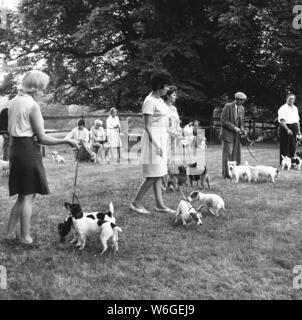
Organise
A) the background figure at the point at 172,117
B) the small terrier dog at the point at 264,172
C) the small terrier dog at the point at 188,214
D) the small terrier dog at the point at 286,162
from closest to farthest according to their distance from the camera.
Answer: the small terrier dog at the point at 188,214
the background figure at the point at 172,117
the small terrier dog at the point at 264,172
the small terrier dog at the point at 286,162

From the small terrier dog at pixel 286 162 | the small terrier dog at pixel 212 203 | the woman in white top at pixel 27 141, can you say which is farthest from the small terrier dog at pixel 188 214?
the small terrier dog at pixel 286 162

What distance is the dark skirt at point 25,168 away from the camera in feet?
16.0

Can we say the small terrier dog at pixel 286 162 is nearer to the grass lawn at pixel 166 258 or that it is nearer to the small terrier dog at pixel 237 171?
the small terrier dog at pixel 237 171

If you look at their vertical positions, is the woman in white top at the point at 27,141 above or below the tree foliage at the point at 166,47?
below

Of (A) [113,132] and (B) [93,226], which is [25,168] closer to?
(B) [93,226]

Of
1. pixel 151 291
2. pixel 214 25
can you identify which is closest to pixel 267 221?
pixel 151 291

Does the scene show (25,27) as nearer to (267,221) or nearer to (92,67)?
(92,67)

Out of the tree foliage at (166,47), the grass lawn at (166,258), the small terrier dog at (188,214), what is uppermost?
the tree foliage at (166,47)

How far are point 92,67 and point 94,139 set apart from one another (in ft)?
42.6

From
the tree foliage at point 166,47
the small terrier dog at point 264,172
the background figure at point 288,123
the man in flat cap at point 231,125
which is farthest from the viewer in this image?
the tree foliage at point 166,47

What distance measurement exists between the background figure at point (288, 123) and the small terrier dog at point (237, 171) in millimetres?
2580

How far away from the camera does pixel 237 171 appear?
9727 millimetres

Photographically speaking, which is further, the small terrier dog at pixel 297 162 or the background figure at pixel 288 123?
the small terrier dog at pixel 297 162

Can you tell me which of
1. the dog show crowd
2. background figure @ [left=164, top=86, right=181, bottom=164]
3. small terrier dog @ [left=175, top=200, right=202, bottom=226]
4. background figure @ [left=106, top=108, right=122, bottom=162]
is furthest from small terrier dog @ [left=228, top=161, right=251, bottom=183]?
background figure @ [left=106, top=108, right=122, bottom=162]
